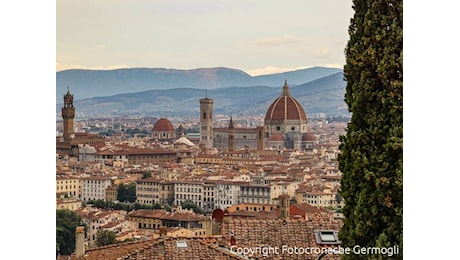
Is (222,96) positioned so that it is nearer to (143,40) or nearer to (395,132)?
(143,40)

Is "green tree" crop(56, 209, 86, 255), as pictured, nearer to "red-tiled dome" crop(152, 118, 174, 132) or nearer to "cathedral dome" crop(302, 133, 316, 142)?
"red-tiled dome" crop(152, 118, 174, 132)

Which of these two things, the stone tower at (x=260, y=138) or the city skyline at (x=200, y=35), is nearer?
the city skyline at (x=200, y=35)

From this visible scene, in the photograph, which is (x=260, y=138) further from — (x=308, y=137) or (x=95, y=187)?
(x=95, y=187)

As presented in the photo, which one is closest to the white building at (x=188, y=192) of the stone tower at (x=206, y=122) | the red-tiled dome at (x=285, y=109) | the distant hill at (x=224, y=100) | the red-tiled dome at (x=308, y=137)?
Answer: the stone tower at (x=206, y=122)

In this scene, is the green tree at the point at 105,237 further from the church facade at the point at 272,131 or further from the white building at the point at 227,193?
the white building at the point at 227,193

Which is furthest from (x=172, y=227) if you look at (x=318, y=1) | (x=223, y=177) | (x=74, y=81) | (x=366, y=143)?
(x=366, y=143)

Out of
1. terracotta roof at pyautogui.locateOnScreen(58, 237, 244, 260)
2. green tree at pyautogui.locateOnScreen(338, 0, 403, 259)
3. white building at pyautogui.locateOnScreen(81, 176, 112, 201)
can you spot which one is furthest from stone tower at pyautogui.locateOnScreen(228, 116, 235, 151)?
green tree at pyautogui.locateOnScreen(338, 0, 403, 259)
